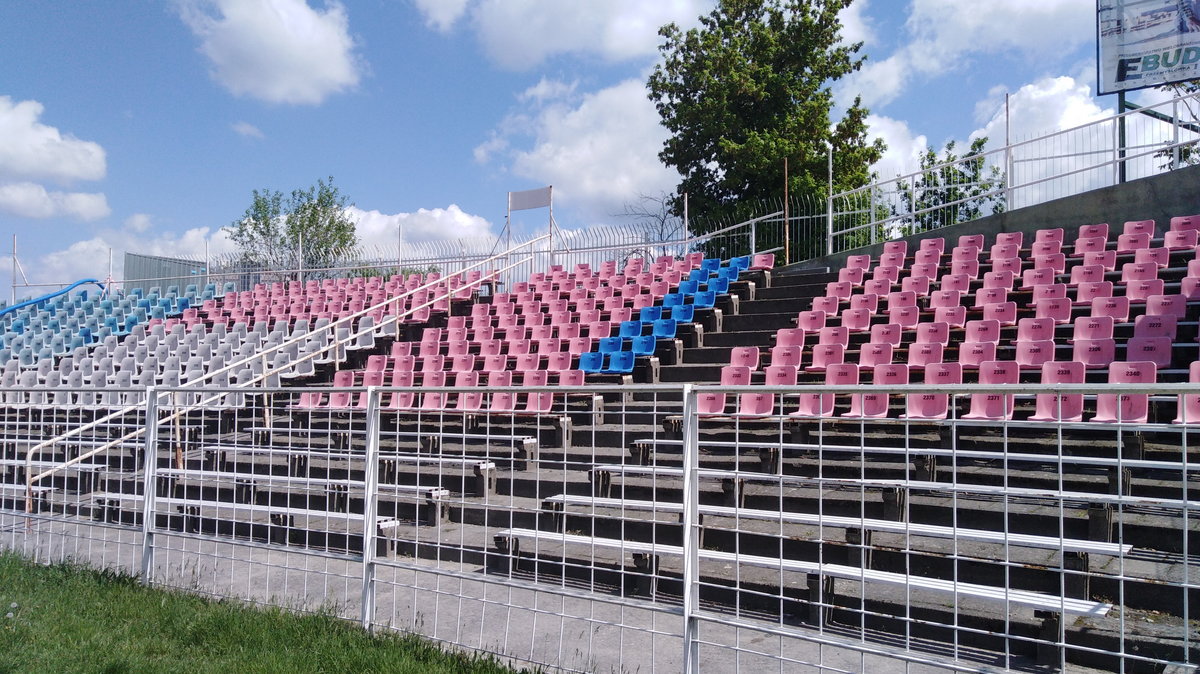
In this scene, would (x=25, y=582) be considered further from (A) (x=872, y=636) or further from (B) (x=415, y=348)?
(B) (x=415, y=348)

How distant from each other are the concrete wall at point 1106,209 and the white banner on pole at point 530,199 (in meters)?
8.01

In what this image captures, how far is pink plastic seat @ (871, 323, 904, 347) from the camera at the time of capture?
10078 mm

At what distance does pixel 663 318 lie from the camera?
1368 cm

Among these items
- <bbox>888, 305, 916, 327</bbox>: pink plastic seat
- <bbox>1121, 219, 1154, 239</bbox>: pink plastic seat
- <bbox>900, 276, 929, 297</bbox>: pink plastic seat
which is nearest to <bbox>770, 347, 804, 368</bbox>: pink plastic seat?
<bbox>888, 305, 916, 327</bbox>: pink plastic seat

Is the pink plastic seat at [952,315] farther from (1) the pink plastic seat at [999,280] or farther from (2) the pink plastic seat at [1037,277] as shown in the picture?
(2) the pink plastic seat at [1037,277]

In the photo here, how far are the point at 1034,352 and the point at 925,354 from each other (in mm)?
1090

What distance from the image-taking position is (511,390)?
14.9ft

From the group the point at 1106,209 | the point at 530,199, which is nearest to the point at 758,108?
the point at 530,199

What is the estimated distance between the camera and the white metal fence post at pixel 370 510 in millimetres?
4852

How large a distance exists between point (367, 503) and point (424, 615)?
2.68ft

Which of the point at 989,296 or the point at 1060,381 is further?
the point at 989,296

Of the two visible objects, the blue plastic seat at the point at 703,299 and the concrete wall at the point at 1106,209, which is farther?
the blue plastic seat at the point at 703,299

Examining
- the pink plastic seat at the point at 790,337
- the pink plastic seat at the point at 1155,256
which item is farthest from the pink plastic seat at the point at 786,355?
the pink plastic seat at the point at 1155,256

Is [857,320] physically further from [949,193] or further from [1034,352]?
[949,193]
